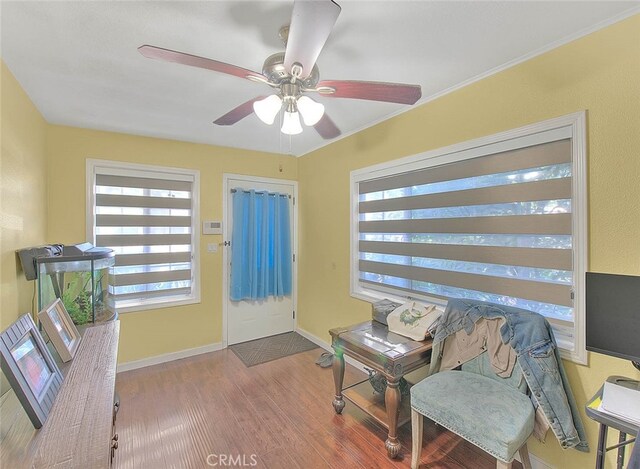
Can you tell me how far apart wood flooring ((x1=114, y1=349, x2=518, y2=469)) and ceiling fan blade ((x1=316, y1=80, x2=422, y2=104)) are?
223 cm

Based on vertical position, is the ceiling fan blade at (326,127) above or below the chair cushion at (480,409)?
above

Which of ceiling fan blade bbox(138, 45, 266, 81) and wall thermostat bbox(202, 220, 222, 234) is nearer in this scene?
ceiling fan blade bbox(138, 45, 266, 81)

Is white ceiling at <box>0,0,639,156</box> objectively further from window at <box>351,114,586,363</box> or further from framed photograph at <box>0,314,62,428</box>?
framed photograph at <box>0,314,62,428</box>

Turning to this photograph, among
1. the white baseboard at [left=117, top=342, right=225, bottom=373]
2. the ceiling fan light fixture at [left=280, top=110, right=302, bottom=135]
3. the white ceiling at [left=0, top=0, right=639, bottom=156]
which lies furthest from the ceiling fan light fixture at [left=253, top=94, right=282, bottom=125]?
the white baseboard at [left=117, top=342, right=225, bottom=373]

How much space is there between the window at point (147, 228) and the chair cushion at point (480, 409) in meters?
2.78

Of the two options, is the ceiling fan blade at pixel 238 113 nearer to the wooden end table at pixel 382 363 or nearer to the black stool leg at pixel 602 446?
the wooden end table at pixel 382 363

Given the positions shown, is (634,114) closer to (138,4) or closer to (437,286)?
(437,286)

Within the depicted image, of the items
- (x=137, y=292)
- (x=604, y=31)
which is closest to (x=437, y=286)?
(x=604, y=31)

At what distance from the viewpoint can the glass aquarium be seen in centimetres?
193

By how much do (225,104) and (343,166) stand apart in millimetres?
1425

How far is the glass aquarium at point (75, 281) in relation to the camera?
193cm

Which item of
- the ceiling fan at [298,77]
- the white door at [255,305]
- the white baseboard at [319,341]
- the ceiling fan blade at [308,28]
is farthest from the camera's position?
the white door at [255,305]

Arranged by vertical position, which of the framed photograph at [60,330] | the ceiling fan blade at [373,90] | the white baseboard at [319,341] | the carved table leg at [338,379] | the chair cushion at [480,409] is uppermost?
the ceiling fan blade at [373,90]

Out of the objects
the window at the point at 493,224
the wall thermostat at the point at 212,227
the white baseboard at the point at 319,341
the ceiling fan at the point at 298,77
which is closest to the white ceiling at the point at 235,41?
the ceiling fan at the point at 298,77
